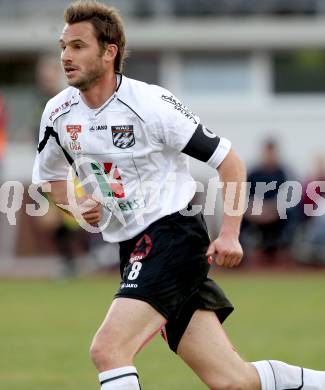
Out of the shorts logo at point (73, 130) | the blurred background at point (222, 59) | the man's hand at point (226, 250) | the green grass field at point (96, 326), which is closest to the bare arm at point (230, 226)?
the man's hand at point (226, 250)

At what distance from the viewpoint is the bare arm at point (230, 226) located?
195 inches

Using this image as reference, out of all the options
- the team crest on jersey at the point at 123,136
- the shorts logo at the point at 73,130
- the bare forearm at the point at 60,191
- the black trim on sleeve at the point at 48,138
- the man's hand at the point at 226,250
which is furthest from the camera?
the bare forearm at the point at 60,191

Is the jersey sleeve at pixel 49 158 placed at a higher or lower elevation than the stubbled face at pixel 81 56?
lower

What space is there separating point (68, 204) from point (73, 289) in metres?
7.74

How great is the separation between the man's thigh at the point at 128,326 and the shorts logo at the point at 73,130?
2.62 ft

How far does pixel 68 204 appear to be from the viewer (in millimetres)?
5547

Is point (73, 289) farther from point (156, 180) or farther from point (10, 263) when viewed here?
point (156, 180)

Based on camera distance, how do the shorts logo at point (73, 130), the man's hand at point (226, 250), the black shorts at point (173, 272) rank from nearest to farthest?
the man's hand at point (226, 250) → the black shorts at point (173, 272) → the shorts logo at point (73, 130)

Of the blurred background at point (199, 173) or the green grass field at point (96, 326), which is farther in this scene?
the blurred background at point (199, 173)

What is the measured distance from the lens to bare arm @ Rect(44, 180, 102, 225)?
521 centimetres

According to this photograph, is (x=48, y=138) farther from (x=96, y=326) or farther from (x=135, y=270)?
(x=96, y=326)

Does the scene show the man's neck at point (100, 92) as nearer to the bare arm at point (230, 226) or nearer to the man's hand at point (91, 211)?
the man's hand at point (91, 211)

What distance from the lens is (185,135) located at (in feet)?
16.6

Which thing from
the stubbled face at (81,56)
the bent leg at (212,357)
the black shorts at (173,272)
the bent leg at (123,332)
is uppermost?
the stubbled face at (81,56)
